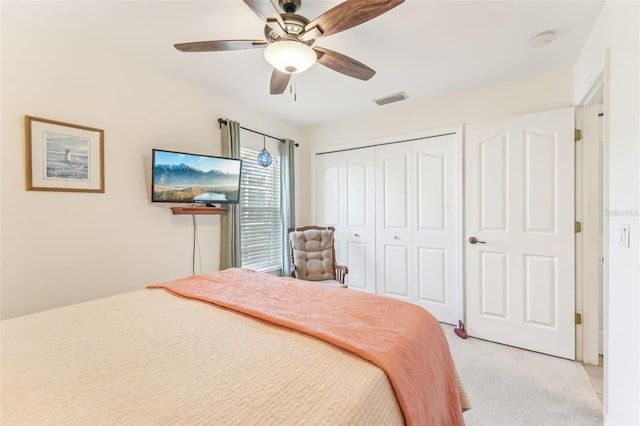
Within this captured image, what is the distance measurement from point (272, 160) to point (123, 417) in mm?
3279

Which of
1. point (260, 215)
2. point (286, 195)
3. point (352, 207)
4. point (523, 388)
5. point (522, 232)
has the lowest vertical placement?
point (523, 388)

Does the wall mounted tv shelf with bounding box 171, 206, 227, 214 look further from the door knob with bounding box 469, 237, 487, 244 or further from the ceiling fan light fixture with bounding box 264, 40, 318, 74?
the door knob with bounding box 469, 237, 487, 244

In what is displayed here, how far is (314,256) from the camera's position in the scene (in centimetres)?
→ 340

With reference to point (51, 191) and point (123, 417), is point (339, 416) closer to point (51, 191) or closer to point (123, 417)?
point (123, 417)

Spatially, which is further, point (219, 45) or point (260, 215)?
point (260, 215)

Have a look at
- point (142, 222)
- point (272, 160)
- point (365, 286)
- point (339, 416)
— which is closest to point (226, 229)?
point (142, 222)

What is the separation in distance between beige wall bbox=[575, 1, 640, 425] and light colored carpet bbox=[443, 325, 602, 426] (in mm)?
286

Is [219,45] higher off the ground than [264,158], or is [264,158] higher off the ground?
[219,45]

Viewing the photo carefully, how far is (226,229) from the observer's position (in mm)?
2998

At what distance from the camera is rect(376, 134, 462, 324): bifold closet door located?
2.99 metres

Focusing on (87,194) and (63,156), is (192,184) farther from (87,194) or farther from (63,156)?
(63,156)

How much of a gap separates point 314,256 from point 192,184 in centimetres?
165

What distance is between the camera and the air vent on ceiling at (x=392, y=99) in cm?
299

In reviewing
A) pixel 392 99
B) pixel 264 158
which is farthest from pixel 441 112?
pixel 264 158
